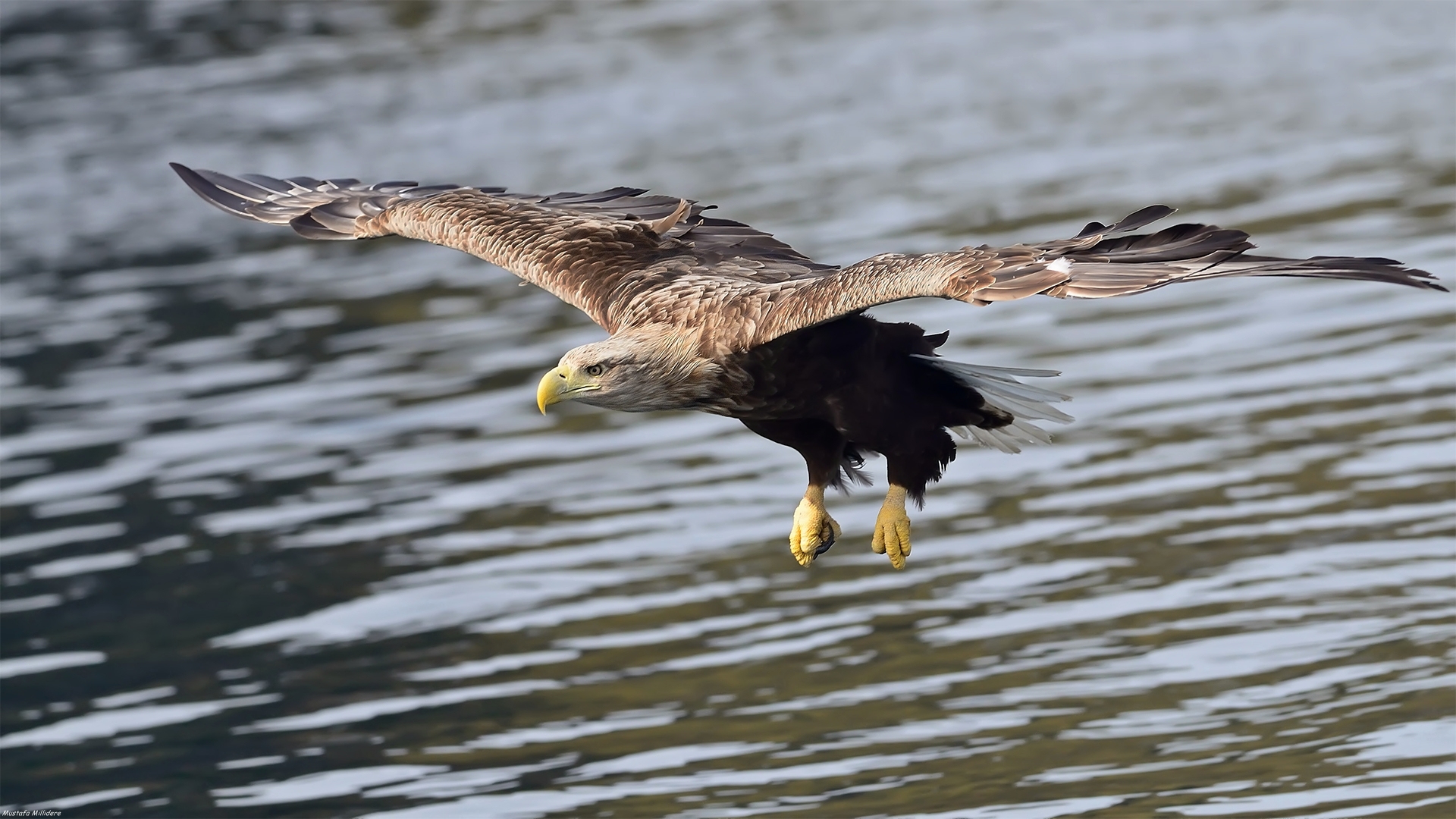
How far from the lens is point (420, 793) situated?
26.1 feet

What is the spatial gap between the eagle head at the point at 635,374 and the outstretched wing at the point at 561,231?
0.18 meters

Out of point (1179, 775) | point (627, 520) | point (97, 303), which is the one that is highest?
point (97, 303)

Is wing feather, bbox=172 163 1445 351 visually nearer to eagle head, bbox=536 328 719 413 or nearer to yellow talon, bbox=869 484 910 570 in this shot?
eagle head, bbox=536 328 719 413

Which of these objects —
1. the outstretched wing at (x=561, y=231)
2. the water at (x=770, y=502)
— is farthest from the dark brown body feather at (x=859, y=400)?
the water at (x=770, y=502)

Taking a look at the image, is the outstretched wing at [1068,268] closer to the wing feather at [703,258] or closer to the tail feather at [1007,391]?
the wing feather at [703,258]

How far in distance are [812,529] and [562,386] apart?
1.14 meters

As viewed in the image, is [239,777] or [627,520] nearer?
[239,777]

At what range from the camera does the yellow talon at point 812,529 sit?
7.34 m

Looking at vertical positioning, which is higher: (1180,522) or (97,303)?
(97,303)

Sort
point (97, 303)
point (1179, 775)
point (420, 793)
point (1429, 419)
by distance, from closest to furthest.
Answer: point (1179, 775) < point (420, 793) < point (1429, 419) < point (97, 303)

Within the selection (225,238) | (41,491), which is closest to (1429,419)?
(41,491)

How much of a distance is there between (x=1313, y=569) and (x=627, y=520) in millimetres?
3255

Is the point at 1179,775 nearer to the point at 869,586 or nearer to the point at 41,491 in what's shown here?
the point at 869,586

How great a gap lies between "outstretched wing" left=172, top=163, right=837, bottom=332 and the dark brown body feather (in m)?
0.32
